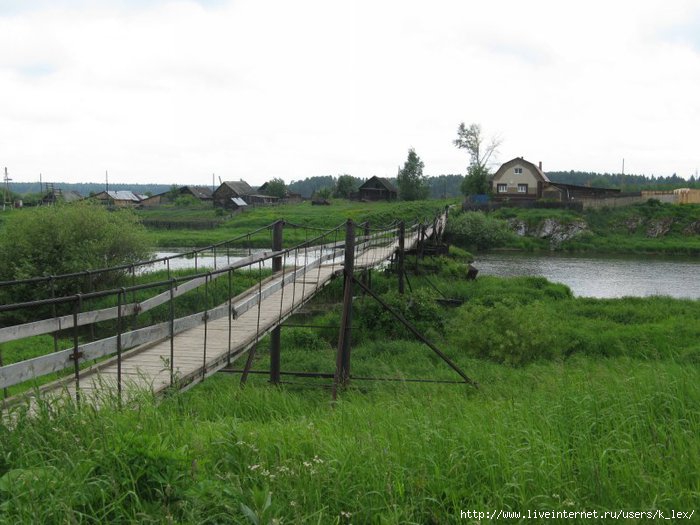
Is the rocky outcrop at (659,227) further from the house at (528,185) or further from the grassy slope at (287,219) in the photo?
the grassy slope at (287,219)

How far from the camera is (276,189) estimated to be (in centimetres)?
9175

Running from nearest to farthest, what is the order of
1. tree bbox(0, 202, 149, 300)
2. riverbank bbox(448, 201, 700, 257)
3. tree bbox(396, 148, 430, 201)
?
tree bbox(0, 202, 149, 300)
riverbank bbox(448, 201, 700, 257)
tree bbox(396, 148, 430, 201)

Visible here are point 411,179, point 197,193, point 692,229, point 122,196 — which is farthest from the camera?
point 122,196

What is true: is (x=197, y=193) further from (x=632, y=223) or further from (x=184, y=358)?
(x=184, y=358)

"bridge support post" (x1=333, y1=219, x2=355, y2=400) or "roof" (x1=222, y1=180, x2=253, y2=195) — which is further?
"roof" (x1=222, y1=180, x2=253, y2=195)

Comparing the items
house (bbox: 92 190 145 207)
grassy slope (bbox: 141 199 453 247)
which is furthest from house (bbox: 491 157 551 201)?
house (bbox: 92 190 145 207)

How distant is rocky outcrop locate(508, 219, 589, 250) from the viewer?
53.5 meters

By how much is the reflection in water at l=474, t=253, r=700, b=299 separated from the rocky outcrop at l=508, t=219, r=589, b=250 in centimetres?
668

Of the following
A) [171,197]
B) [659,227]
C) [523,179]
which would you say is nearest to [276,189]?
[171,197]

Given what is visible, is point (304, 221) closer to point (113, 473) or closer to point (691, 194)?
point (691, 194)

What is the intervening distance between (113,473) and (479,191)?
67022 millimetres

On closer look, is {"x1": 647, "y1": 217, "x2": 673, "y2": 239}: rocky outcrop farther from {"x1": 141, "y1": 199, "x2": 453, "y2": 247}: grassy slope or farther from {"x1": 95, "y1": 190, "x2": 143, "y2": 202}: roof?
{"x1": 95, "y1": 190, "x2": 143, "y2": 202}: roof

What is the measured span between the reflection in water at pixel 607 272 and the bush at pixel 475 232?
7.30ft

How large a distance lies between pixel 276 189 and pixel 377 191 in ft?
58.0
